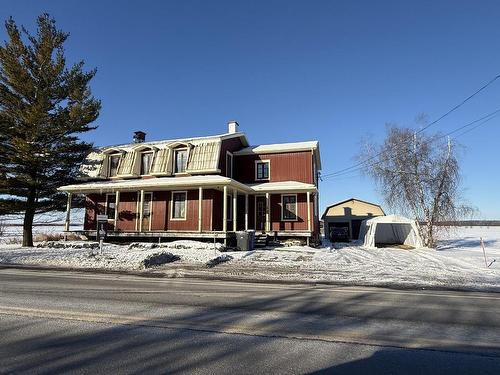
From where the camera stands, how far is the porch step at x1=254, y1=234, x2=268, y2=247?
2265 centimetres

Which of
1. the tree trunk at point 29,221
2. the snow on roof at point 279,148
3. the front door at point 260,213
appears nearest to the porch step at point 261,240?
the front door at point 260,213

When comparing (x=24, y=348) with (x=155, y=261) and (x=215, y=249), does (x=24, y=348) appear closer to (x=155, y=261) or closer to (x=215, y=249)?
(x=155, y=261)

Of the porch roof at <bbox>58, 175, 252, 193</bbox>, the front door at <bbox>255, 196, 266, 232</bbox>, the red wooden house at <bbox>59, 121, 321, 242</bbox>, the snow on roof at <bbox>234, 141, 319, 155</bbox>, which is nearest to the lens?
the porch roof at <bbox>58, 175, 252, 193</bbox>

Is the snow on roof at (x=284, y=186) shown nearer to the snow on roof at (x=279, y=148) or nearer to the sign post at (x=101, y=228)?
the snow on roof at (x=279, y=148)

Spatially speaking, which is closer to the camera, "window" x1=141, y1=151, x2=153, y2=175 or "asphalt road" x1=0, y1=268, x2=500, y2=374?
"asphalt road" x1=0, y1=268, x2=500, y2=374

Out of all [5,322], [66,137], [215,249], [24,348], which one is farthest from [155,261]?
[66,137]

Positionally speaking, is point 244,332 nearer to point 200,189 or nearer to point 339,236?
point 200,189

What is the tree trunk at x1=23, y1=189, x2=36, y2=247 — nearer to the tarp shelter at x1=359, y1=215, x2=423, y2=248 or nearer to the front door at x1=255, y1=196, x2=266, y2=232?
the front door at x1=255, y1=196, x2=266, y2=232

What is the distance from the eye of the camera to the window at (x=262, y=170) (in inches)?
1064

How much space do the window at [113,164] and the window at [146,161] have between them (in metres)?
2.08

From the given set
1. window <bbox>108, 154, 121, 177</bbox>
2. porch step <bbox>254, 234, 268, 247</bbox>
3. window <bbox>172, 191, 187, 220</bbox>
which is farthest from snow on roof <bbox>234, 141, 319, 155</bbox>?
window <bbox>108, 154, 121, 177</bbox>

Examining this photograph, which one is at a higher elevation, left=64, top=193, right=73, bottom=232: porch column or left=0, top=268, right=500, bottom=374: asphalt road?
left=64, top=193, right=73, bottom=232: porch column

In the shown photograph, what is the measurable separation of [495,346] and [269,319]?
3.32 metres

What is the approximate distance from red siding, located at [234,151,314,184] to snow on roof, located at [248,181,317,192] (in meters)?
0.81
